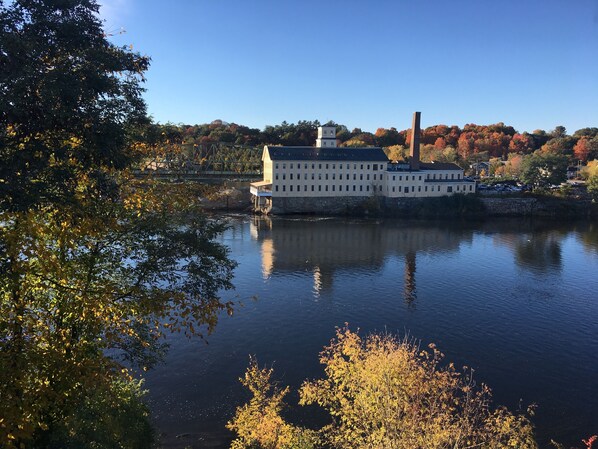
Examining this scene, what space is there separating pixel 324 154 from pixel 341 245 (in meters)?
20.1

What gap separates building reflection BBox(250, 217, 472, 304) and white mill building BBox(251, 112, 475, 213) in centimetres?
447

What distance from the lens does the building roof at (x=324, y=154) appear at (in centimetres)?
5215

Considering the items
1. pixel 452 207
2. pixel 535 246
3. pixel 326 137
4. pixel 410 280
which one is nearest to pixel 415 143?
pixel 452 207

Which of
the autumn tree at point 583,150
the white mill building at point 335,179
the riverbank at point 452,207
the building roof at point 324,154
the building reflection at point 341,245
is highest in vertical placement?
the autumn tree at point 583,150

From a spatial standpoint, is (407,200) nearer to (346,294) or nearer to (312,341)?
(346,294)

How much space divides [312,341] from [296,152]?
3792cm

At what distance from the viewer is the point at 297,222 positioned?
46875mm

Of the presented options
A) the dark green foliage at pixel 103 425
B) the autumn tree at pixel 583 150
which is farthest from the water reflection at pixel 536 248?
the autumn tree at pixel 583 150

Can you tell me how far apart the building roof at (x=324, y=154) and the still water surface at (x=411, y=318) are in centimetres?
1603

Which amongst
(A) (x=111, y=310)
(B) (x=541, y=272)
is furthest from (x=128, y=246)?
(B) (x=541, y=272)

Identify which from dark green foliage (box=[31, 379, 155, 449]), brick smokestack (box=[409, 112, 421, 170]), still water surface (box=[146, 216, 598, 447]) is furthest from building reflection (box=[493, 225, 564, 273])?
dark green foliage (box=[31, 379, 155, 449])

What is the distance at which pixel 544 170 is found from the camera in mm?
61094

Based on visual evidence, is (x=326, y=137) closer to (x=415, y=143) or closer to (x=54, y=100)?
(x=415, y=143)

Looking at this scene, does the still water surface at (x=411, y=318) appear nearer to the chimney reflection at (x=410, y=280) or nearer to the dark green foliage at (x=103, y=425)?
the chimney reflection at (x=410, y=280)
